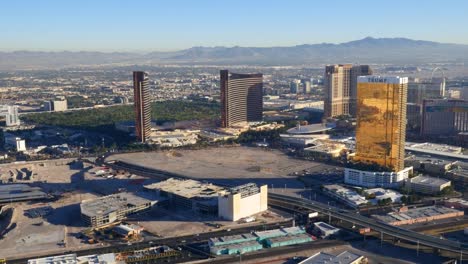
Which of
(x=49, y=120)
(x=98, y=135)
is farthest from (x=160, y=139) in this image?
(x=49, y=120)

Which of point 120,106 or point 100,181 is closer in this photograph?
point 100,181

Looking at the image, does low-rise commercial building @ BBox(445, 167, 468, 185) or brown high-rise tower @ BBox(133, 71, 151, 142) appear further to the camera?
brown high-rise tower @ BBox(133, 71, 151, 142)

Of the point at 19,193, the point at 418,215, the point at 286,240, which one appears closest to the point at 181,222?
the point at 286,240

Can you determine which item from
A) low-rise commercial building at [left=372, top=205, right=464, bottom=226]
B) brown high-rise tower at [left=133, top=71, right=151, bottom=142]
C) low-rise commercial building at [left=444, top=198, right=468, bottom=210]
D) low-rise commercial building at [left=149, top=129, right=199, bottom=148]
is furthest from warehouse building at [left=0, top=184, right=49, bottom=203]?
low-rise commercial building at [left=444, top=198, right=468, bottom=210]

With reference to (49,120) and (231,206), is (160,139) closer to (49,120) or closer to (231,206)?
(49,120)

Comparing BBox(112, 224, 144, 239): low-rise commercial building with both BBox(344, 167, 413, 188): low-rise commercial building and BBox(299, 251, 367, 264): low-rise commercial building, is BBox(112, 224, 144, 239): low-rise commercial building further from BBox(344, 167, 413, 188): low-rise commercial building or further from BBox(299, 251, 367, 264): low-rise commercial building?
BBox(344, 167, 413, 188): low-rise commercial building

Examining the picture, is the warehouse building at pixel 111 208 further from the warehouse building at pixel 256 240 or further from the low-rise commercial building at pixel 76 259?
the warehouse building at pixel 256 240

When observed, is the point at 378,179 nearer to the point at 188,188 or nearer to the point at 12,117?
the point at 188,188

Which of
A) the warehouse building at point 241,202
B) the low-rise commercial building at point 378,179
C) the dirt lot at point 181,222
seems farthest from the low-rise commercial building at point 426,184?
the warehouse building at point 241,202
